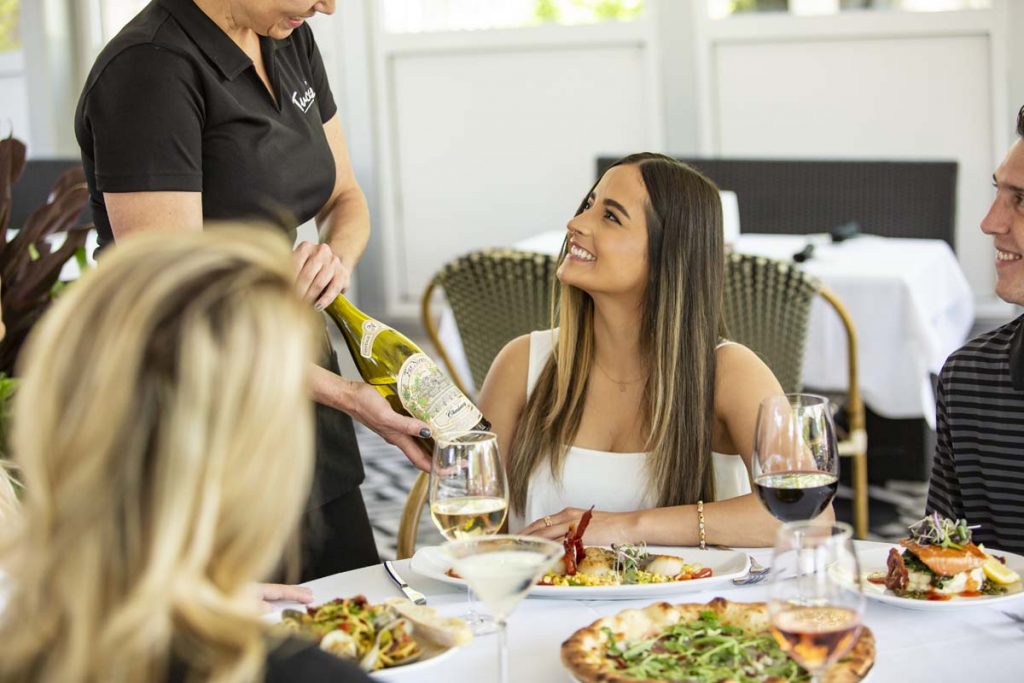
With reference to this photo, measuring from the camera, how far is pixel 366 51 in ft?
19.2

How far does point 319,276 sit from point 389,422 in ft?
0.81

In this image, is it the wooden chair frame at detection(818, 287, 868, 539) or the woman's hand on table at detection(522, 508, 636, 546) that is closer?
the woman's hand on table at detection(522, 508, 636, 546)

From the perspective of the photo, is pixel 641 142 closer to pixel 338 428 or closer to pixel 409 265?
pixel 409 265

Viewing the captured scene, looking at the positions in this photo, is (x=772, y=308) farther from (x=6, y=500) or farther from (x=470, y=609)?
(x=6, y=500)

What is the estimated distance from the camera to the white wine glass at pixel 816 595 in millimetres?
1062

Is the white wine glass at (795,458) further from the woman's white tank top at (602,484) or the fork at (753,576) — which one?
the woman's white tank top at (602,484)

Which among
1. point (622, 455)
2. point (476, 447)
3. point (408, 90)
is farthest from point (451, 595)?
point (408, 90)

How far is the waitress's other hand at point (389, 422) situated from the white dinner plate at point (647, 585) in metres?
0.19

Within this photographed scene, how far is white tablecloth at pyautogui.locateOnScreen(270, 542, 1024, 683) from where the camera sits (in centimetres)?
129

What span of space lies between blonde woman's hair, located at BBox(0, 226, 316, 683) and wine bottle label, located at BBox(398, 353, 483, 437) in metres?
0.95

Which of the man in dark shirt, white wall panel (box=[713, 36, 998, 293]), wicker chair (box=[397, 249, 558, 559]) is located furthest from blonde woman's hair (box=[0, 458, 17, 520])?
white wall panel (box=[713, 36, 998, 293])

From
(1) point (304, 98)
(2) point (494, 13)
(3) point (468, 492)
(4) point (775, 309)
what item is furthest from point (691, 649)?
(2) point (494, 13)

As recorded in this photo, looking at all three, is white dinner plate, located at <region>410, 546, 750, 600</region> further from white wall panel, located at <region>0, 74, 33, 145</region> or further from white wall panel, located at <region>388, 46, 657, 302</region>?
white wall panel, located at <region>0, 74, 33, 145</region>

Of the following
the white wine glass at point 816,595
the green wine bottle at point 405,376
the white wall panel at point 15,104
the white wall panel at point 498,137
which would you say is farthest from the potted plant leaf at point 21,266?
the white wall panel at point 15,104
